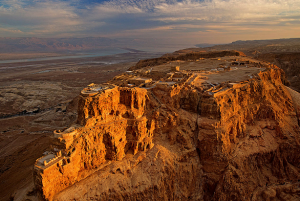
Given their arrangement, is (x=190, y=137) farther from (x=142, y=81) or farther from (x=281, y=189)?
(x=281, y=189)

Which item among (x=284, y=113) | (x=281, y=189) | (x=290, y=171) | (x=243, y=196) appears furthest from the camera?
(x=284, y=113)

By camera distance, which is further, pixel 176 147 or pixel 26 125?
pixel 26 125

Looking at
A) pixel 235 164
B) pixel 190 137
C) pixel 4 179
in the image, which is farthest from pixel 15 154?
pixel 235 164

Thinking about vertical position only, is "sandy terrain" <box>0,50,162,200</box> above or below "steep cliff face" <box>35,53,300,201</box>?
below

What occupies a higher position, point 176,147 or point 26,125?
point 176,147

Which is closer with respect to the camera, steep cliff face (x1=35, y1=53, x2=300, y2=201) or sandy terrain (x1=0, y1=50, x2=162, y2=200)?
steep cliff face (x1=35, y1=53, x2=300, y2=201)

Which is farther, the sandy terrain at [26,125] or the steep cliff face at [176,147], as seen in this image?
the sandy terrain at [26,125]

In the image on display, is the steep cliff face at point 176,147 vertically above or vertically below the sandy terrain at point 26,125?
above

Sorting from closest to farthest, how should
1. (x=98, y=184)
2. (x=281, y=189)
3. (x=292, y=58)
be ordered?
(x=98, y=184) < (x=281, y=189) < (x=292, y=58)
